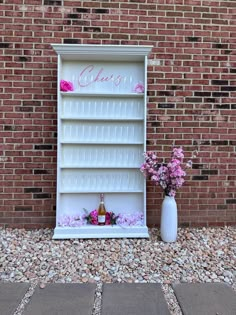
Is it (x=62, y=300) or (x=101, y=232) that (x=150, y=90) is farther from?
(x=62, y=300)

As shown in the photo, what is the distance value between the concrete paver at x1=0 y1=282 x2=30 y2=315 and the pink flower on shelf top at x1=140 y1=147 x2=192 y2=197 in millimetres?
1704

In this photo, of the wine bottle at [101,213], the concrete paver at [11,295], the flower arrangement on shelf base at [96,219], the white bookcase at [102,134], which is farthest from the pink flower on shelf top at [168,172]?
the concrete paver at [11,295]

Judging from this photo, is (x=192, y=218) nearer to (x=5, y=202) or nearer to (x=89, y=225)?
(x=89, y=225)

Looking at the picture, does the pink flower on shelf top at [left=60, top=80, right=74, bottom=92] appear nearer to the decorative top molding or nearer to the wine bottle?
the decorative top molding

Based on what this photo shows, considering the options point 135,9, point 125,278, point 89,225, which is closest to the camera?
point 125,278

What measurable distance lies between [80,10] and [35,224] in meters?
2.66

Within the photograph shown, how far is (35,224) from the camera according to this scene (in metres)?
3.96

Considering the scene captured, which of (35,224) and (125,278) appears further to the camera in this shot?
(35,224)

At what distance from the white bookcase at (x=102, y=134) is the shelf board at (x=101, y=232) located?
264 millimetres

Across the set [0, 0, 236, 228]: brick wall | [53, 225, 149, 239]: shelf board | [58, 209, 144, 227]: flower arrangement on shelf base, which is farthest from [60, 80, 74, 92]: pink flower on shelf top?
[53, 225, 149, 239]: shelf board

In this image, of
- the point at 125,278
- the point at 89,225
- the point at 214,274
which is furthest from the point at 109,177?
the point at 214,274

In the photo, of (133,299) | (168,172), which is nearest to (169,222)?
(168,172)

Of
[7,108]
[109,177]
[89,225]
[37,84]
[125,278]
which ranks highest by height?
[37,84]

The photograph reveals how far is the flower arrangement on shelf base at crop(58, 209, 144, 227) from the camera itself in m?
3.72
